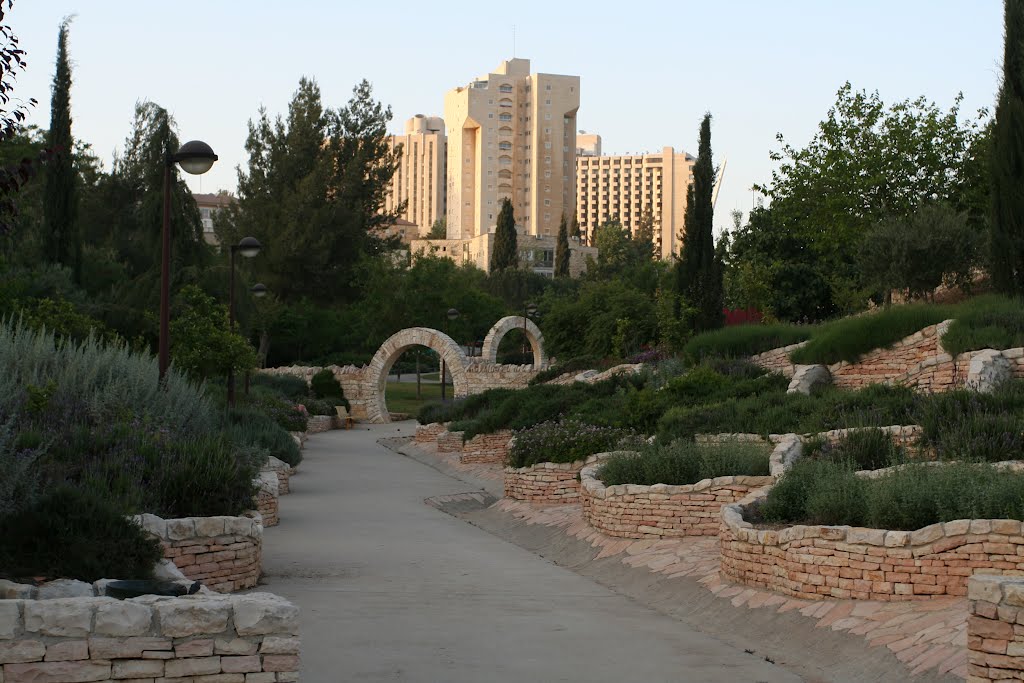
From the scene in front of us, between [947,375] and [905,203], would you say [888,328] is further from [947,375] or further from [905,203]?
[905,203]

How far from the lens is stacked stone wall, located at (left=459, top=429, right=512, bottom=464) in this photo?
73.9 ft

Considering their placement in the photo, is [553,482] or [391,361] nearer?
[553,482]

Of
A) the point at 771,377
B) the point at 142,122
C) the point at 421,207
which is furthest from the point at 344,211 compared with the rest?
the point at 421,207

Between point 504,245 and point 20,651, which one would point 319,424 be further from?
point 504,245

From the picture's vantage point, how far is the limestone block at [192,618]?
5.64 metres

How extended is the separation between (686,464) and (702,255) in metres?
19.3

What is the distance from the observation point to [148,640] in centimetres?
564

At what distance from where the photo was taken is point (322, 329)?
57.9 metres

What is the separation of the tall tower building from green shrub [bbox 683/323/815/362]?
397ft

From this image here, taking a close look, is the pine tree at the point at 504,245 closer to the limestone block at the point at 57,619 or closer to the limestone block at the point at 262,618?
the limestone block at the point at 262,618

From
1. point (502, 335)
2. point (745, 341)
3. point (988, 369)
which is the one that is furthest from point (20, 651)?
A: point (502, 335)

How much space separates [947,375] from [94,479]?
14.7 meters

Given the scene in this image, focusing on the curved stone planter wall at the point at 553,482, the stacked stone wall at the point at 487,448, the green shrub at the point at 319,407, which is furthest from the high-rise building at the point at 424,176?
the curved stone planter wall at the point at 553,482

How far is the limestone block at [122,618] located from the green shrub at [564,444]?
36.9 ft
